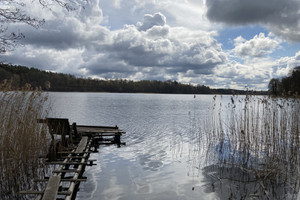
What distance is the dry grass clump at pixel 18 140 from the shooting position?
20.3 ft

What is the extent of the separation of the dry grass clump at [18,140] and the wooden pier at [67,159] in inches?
20.3

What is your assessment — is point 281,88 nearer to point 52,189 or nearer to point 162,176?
point 162,176

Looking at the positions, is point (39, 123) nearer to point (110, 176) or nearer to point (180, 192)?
point (110, 176)

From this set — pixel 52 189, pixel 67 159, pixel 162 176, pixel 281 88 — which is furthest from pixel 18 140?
pixel 281 88

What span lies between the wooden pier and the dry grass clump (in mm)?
516

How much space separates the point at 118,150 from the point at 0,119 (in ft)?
22.2

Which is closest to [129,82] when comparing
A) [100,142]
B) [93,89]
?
[93,89]

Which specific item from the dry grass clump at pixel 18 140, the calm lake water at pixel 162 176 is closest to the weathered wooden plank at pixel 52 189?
the dry grass clump at pixel 18 140

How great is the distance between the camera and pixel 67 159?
768 centimetres

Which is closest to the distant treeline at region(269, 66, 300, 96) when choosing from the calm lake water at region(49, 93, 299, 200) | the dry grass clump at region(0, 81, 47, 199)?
the calm lake water at region(49, 93, 299, 200)

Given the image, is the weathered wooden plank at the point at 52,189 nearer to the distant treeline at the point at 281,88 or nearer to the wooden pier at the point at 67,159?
the wooden pier at the point at 67,159

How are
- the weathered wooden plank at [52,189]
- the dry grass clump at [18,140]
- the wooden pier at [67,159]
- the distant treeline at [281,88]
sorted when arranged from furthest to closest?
the distant treeline at [281,88], the dry grass clump at [18,140], the wooden pier at [67,159], the weathered wooden plank at [52,189]

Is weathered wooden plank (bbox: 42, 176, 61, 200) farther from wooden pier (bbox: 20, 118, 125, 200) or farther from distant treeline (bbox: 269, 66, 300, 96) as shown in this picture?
distant treeline (bbox: 269, 66, 300, 96)

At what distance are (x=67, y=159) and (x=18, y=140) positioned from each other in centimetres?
165
